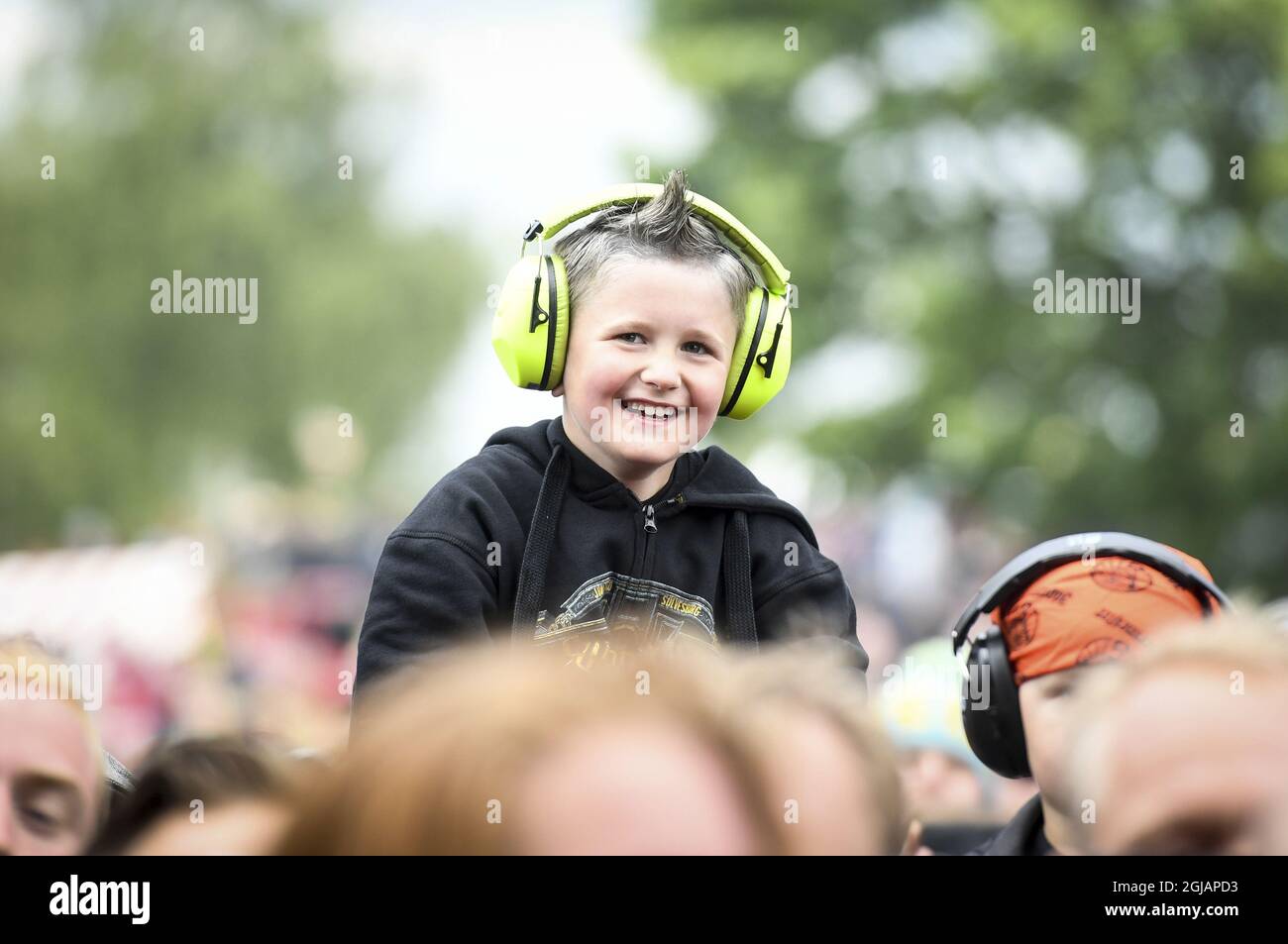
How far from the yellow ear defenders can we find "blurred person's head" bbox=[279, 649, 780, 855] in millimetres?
1890

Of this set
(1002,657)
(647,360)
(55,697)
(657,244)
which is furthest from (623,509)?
(55,697)

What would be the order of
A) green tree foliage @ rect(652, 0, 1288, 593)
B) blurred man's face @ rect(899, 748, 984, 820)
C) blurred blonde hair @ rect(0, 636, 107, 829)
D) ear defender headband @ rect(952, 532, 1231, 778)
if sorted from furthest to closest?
green tree foliage @ rect(652, 0, 1288, 593)
blurred man's face @ rect(899, 748, 984, 820)
ear defender headband @ rect(952, 532, 1231, 778)
blurred blonde hair @ rect(0, 636, 107, 829)

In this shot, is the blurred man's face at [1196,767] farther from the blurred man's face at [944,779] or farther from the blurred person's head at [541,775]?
the blurred man's face at [944,779]

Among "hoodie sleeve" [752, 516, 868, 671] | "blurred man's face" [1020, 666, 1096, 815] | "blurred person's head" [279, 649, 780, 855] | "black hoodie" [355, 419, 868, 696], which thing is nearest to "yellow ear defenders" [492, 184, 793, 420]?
"black hoodie" [355, 419, 868, 696]

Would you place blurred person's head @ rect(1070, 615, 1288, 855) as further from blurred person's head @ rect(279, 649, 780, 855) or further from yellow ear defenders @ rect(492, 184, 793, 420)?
yellow ear defenders @ rect(492, 184, 793, 420)

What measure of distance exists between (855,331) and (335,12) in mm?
17937

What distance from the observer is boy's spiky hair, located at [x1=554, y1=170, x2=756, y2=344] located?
276cm

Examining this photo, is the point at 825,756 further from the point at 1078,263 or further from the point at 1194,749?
the point at 1078,263

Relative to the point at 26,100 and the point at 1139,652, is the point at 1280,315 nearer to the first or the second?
the point at 1139,652

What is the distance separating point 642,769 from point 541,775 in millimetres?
59

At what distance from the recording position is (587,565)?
2625mm

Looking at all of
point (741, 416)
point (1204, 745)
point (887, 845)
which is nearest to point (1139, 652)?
point (1204, 745)

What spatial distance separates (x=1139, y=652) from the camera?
3.92 ft

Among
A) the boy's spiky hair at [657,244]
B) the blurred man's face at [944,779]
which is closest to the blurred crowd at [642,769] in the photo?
the boy's spiky hair at [657,244]
